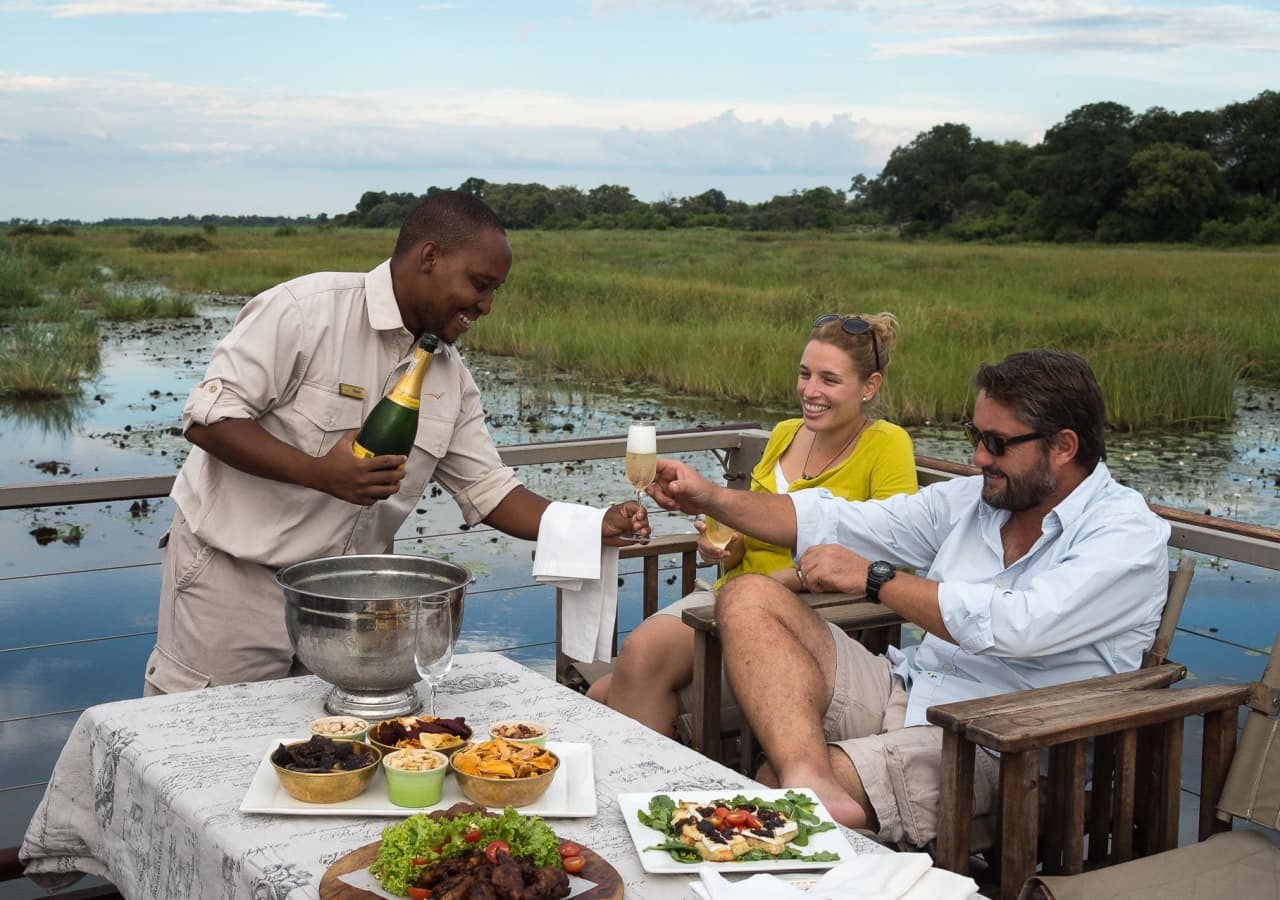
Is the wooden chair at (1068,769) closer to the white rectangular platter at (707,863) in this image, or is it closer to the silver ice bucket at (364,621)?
the white rectangular platter at (707,863)

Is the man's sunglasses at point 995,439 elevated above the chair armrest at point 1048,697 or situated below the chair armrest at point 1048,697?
above

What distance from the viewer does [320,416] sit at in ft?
9.33

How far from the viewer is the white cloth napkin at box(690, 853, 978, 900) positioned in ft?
5.06

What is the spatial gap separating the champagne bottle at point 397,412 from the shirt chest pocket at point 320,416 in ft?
0.68

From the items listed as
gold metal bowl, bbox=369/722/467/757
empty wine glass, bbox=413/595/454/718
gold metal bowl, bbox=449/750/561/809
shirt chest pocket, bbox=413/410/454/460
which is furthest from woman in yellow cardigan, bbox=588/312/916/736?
gold metal bowl, bbox=449/750/561/809

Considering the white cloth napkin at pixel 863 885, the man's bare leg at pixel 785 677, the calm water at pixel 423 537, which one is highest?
the white cloth napkin at pixel 863 885

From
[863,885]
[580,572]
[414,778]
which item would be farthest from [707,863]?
[580,572]

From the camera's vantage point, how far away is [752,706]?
8.80 ft

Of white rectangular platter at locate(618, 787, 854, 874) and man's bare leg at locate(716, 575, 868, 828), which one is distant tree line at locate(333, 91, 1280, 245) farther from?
white rectangular platter at locate(618, 787, 854, 874)

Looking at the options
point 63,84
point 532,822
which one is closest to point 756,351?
point 532,822

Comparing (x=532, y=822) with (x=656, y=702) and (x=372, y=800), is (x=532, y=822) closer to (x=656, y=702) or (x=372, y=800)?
(x=372, y=800)

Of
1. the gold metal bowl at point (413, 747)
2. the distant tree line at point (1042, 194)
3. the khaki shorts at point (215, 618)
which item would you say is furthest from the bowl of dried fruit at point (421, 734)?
the distant tree line at point (1042, 194)

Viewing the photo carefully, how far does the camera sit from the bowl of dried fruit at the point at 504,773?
1.84m

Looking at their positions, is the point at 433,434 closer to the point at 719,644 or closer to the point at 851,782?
the point at 719,644
